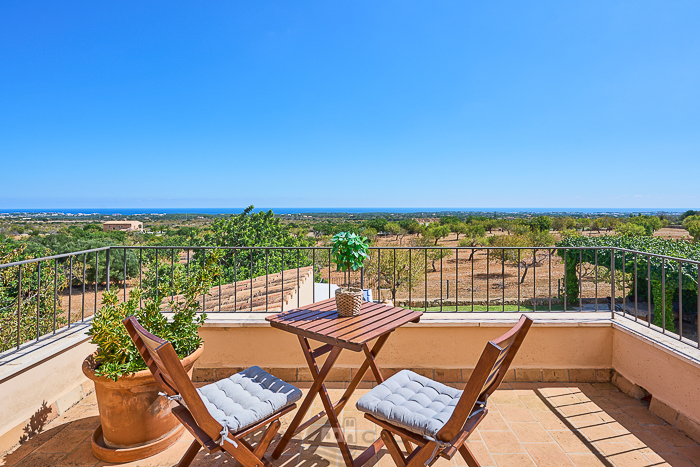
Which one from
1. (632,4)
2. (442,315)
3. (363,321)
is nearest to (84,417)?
(363,321)

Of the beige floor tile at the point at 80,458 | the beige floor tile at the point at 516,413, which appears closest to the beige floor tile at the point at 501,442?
the beige floor tile at the point at 516,413

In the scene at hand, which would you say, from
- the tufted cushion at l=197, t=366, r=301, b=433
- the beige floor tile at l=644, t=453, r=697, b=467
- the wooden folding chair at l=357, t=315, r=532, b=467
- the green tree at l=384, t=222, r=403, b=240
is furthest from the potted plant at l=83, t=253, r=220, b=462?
the green tree at l=384, t=222, r=403, b=240

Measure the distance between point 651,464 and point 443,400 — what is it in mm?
1387

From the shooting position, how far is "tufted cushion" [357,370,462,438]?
1.41m

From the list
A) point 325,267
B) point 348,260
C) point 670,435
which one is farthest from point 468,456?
point 325,267

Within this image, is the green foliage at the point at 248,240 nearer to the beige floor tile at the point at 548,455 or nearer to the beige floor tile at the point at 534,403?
the beige floor tile at the point at 534,403

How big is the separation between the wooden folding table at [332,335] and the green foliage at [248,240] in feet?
22.2

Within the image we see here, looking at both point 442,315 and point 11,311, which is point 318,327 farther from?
point 11,311

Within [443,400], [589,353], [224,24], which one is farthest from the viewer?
[224,24]

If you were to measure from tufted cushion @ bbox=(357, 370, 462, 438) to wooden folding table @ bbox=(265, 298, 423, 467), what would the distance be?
23cm

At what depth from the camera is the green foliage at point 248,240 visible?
8.76 meters

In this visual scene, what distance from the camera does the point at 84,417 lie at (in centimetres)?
240

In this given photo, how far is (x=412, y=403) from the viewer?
159 centimetres

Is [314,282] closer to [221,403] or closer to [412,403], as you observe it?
[221,403]
